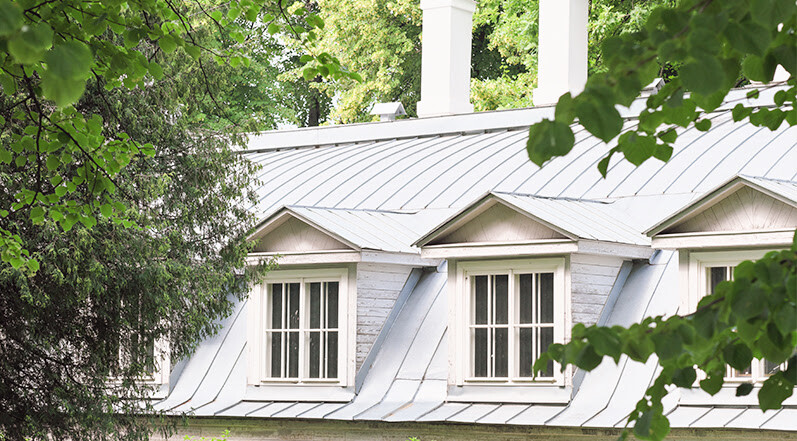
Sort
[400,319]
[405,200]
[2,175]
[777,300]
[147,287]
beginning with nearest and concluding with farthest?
[777,300] < [2,175] < [147,287] < [400,319] < [405,200]

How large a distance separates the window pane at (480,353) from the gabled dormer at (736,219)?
2.18m

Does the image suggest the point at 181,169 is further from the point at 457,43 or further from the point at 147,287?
the point at 457,43

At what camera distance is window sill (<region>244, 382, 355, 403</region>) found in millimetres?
14172

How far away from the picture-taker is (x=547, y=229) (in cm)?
1267

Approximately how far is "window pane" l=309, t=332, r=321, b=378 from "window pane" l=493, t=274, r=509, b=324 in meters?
2.40

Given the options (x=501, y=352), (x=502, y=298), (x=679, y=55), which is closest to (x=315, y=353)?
(x=501, y=352)

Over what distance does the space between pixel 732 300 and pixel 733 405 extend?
8.91 meters

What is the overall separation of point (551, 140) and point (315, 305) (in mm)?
11728

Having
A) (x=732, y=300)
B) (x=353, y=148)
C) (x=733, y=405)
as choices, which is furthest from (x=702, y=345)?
(x=353, y=148)

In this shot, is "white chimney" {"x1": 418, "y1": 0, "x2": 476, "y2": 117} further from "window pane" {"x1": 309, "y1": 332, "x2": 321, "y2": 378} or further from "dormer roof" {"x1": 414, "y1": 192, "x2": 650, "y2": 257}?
"dormer roof" {"x1": 414, "y1": 192, "x2": 650, "y2": 257}

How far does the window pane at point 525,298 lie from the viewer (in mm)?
12820

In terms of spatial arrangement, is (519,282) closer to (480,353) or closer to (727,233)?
(480,353)

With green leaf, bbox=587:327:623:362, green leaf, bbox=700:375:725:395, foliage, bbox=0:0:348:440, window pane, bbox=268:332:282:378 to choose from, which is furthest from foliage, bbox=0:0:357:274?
window pane, bbox=268:332:282:378

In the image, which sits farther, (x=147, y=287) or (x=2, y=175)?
(x=147, y=287)
